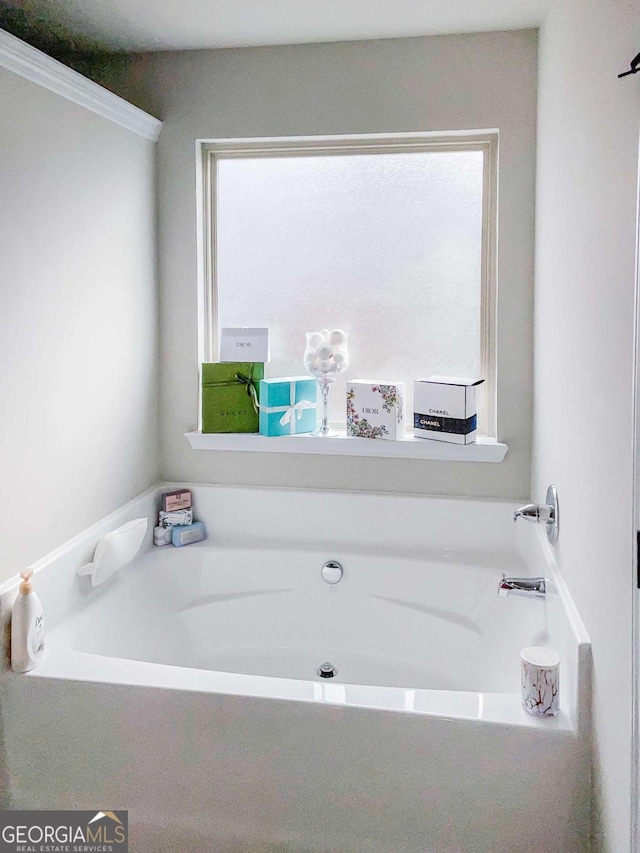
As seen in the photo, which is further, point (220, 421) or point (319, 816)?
point (220, 421)

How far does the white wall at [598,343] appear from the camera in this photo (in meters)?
1.19

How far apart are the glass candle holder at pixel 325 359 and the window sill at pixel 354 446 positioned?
6 cm

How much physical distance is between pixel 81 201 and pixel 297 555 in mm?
1370

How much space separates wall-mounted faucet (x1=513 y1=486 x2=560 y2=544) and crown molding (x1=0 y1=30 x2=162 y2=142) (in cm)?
175

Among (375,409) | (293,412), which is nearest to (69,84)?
(293,412)

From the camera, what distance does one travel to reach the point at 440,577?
2.42m

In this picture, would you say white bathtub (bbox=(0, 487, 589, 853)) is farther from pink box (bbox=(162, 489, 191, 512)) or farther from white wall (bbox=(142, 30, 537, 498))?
white wall (bbox=(142, 30, 537, 498))

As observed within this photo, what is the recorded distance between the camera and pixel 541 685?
5.04 ft

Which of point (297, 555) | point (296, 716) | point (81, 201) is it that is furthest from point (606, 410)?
point (81, 201)

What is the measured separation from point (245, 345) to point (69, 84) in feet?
3.34

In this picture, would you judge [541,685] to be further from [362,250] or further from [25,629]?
[362,250]

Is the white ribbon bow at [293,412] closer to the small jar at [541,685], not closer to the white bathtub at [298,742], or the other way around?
the white bathtub at [298,742]

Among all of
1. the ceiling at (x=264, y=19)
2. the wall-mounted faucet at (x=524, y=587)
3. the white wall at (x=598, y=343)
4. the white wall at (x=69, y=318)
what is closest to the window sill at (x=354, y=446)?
the white wall at (x=69, y=318)

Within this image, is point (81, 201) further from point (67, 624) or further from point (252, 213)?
point (67, 624)
